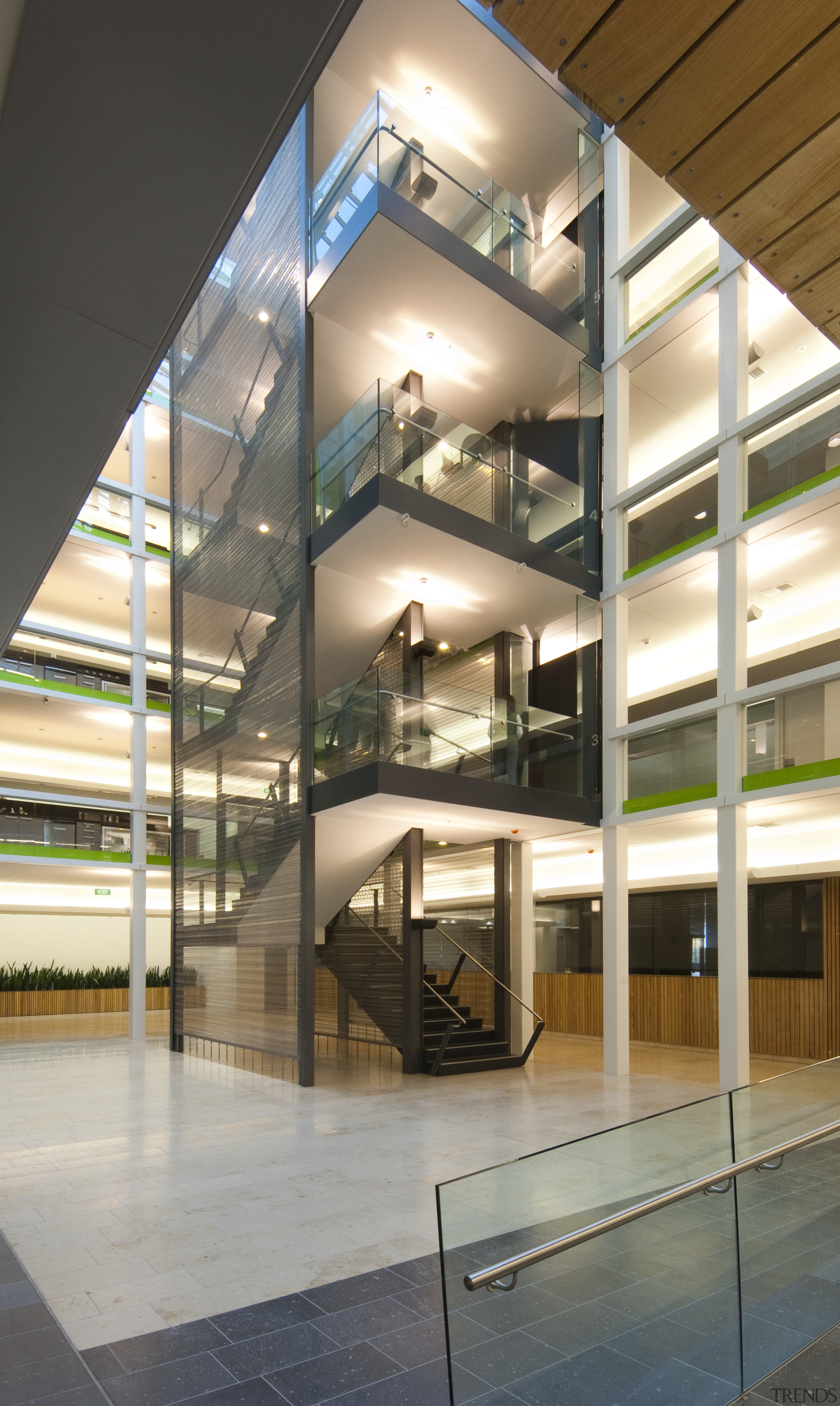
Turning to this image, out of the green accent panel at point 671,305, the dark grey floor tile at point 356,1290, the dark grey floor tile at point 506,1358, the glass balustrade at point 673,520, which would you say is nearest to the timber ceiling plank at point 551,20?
the dark grey floor tile at point 506,1358

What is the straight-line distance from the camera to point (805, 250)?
9.04 ft

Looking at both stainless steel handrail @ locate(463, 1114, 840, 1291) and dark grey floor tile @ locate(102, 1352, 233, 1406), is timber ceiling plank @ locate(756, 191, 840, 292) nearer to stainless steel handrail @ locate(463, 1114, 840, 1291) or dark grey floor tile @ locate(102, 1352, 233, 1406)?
stainless steel handrail @ locate(463, 1114, 840, 1291)

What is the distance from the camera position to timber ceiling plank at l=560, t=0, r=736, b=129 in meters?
2.10

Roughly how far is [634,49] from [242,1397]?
4.16 metres

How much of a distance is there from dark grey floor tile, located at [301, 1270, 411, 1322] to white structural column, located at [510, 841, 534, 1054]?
7.96 m

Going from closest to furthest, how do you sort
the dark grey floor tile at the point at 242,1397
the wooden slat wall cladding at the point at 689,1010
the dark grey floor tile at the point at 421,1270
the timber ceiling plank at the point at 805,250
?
the timber ceiling plank at the point at 805,250 < the dark grey floor tile at the point at 242,1397 < the dark grey floor tile at the point at 421,1270 < the wooden slat wall cladding at the point at 689,1010

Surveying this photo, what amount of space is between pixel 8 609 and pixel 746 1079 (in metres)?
8.83

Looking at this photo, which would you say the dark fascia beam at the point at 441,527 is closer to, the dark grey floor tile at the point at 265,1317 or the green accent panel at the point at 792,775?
the green accent panel at the point at 792,775

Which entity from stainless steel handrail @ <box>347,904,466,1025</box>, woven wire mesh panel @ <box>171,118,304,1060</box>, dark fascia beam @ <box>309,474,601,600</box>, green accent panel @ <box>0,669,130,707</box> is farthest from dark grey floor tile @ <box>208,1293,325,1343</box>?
green accent panel @ <box>0,669,130,707</box>

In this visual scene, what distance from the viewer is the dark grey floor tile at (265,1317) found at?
3.74 meters

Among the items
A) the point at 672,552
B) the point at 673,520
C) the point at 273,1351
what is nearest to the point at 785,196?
the point at 273,1351

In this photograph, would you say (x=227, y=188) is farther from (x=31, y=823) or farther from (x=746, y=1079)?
(x=31, y=823)

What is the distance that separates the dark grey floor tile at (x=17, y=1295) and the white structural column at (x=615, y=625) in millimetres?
8032

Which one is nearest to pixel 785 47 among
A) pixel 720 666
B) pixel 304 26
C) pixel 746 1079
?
pixel 304 26
